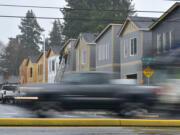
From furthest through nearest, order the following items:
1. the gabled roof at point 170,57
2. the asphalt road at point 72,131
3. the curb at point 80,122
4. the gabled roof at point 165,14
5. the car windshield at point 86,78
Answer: the gabled roof at point 165,14
the gabled roof at point 170,57
the car windshield at point 86,78
the curb at point 80,122
the asphalt road at point 72,131

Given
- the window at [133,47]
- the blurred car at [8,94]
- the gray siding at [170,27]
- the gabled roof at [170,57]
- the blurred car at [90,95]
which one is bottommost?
the blurred car at [8,94]

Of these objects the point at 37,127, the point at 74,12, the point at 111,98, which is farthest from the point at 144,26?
the point at 74,12

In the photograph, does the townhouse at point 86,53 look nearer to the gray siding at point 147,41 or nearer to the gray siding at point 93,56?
the gray siding at point 93,56

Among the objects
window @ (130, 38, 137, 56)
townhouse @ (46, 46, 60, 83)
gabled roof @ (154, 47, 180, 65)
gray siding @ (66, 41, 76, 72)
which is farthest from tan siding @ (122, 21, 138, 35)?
townhouse @ (46, 46, 60, 83)

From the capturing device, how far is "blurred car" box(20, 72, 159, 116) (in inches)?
651

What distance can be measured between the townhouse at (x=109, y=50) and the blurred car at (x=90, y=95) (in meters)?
26.0

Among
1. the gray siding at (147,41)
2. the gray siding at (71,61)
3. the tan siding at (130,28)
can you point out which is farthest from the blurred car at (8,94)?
the gray siding at (71,61)

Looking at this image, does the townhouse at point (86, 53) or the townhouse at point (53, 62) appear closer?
the townhouse at point (86, 53)

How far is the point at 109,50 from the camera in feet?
148

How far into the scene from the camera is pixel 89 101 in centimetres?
1659

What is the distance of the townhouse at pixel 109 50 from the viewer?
4441 cm

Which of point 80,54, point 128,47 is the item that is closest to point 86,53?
point 80,54

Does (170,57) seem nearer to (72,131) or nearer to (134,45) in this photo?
(72,131)

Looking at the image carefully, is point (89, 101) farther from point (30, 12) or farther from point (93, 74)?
point (30, 12)
